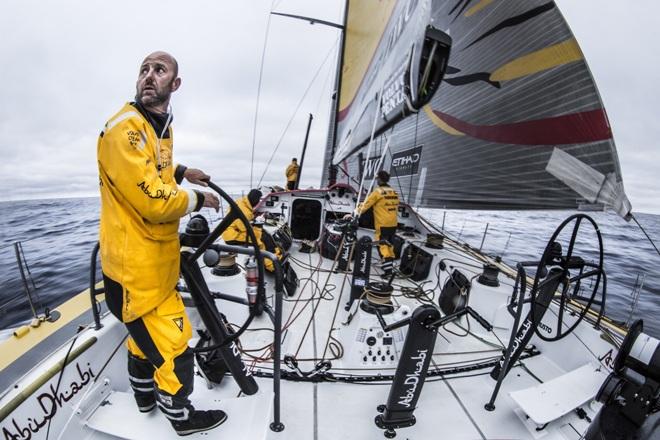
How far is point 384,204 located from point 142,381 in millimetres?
3393

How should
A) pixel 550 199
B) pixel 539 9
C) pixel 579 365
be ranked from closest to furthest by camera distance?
pixel 579 365 < pixel 539 9 < pixel 550 199

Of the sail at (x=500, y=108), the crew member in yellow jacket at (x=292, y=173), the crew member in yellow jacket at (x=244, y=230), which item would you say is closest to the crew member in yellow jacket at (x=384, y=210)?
the sail at (x=500, y=108)

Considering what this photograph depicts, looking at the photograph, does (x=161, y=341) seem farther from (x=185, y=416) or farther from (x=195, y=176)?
(x=195, y=176)

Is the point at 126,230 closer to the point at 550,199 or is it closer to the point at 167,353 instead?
the point at 167,353

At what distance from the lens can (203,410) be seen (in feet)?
4.81

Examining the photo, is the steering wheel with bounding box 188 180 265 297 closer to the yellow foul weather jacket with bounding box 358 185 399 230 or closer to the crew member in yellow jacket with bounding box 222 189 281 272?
the crew member in yellow jacket with bounding box 222 189 281 272

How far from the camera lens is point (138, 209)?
104 centimetres

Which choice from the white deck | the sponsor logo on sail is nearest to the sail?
the sponsor logo on sail

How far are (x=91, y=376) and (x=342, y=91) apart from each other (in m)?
6.14

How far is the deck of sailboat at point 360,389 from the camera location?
4.99ft

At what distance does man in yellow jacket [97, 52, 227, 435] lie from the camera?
103 centimetres

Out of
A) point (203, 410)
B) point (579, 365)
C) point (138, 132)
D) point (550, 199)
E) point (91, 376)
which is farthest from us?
point (550, 199)

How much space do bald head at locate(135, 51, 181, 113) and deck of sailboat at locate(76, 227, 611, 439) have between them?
1528 mm

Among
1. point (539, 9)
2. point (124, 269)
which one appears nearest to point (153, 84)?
point (124, 269)
